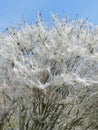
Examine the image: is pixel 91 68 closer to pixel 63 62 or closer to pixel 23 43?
pixel 63 62

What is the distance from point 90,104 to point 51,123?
4.13 ft

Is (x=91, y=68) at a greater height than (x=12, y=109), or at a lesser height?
greater

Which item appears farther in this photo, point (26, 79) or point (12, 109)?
point (12, 109)

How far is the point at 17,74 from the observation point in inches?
517

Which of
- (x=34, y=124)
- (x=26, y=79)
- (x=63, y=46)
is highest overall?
(x=63, y=46)

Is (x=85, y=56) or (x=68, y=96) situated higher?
(x=85, y=56)

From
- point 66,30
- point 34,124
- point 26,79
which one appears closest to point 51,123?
point 34,124

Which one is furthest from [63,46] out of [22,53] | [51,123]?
[51,123]

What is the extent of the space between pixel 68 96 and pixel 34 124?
1266 millimetres

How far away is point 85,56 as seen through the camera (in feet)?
44.4

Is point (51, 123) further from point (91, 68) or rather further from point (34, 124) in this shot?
point (91, 68)

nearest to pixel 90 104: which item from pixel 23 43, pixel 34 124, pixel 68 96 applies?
pixel 68 96

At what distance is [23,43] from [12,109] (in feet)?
6.46

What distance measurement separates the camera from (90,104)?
13797mm
